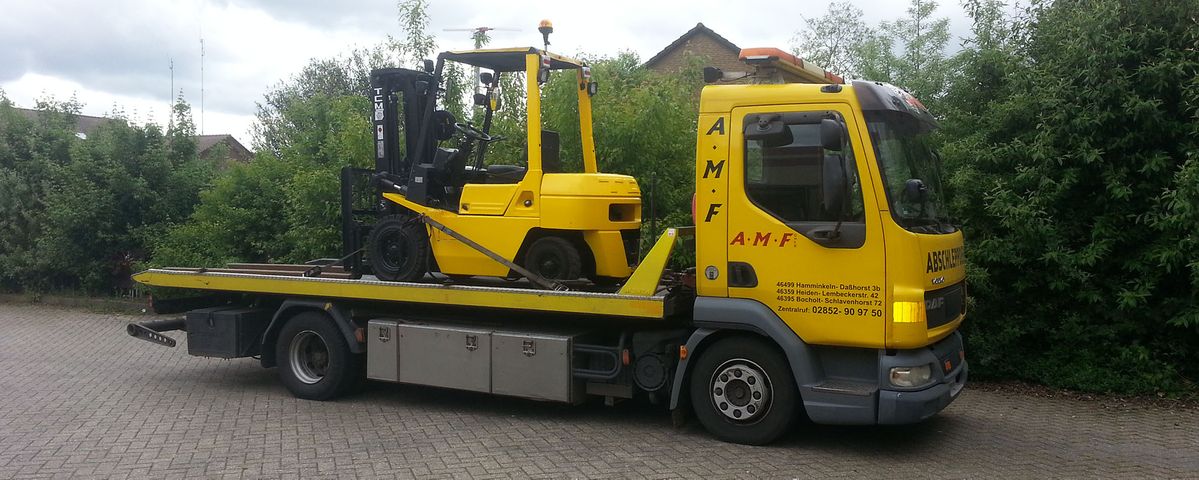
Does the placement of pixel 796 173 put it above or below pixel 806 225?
above

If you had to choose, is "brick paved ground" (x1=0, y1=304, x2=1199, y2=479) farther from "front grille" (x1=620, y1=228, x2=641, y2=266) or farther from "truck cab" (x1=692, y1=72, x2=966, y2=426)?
"front grille" (x1=620, y1=228, x2=641, y2=266)

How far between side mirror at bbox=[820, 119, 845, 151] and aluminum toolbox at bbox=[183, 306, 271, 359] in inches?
234

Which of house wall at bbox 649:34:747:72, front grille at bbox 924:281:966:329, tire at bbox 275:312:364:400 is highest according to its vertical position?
house wall at bbox 649:34:747:72

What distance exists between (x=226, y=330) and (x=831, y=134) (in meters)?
6.19

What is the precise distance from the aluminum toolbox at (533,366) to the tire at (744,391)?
3.49 ft

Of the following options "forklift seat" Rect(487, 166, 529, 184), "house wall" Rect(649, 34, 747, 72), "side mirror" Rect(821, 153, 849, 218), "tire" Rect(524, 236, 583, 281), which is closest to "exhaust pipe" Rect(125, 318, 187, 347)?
"forklift seat" Rect(487, 166, 529, 184)

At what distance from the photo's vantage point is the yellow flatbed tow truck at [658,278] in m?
6.17

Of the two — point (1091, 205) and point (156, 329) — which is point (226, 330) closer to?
point (156, 329)

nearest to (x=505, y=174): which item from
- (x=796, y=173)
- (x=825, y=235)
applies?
(x=796, y=173)

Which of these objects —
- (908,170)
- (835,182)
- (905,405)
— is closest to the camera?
(835,182)

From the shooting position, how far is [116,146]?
54.4 ft

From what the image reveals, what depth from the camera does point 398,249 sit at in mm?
8203

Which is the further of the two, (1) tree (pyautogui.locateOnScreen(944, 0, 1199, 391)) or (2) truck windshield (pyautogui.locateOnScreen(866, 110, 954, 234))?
(1) tree (pyautogui.locateOnScreen(944, 0, 1199, 391))

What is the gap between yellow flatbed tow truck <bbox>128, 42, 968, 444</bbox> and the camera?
20.2ft
